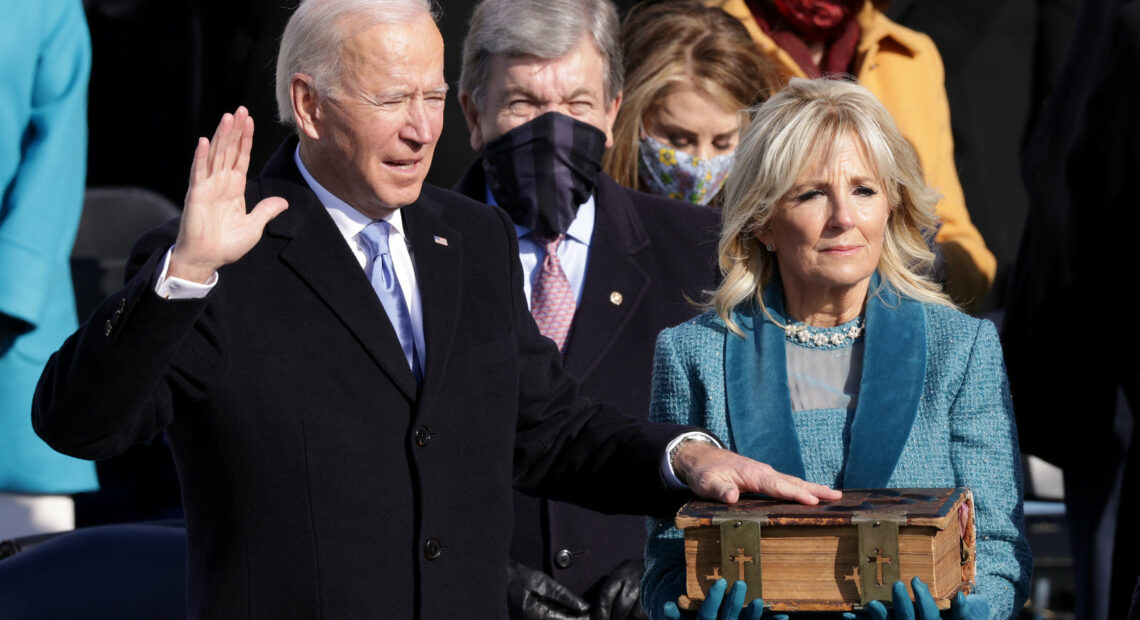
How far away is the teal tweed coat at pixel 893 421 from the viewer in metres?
2.96

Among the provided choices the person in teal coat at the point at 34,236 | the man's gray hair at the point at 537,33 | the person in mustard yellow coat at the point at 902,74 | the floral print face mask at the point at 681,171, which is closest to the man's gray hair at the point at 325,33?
the man's gray hair at the point at 537,33

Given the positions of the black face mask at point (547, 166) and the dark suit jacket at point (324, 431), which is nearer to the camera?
the dark suit jacket at point (324, 431)

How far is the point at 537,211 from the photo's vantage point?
3701 mm

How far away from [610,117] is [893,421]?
47.6 inches

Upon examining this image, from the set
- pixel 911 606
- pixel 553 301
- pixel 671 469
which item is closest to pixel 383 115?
pixel 671 469

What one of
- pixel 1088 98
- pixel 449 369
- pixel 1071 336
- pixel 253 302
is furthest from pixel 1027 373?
pixel 253 302

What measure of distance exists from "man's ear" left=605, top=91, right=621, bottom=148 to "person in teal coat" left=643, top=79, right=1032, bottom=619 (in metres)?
0.62

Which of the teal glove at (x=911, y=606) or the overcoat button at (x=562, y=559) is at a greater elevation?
the teal glove at (x=911, y=606)

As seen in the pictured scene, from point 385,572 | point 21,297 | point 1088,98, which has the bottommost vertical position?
point 385,572

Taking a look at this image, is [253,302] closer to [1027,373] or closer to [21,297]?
[21,297]

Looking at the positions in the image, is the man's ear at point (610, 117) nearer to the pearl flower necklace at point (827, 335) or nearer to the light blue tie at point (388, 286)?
the pearl flower necklace at point (827, 335)

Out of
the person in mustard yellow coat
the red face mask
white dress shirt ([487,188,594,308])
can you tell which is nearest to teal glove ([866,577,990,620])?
white dress shirt ([487,188,594,308])

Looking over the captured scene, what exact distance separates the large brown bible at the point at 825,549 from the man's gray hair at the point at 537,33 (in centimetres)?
141

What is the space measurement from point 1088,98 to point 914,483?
1443mm
